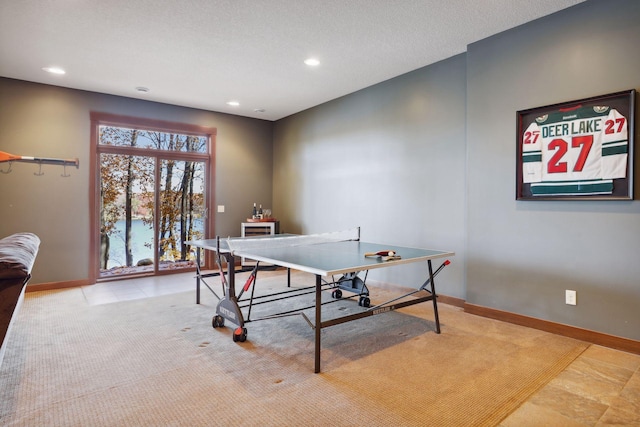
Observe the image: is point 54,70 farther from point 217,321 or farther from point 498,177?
point 498,177

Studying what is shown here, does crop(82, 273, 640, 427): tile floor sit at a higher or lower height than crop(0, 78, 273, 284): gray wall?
lower

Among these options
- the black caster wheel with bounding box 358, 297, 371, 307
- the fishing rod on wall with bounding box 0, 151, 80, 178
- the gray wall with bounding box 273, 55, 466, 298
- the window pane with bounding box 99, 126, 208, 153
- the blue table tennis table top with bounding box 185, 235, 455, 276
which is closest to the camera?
the blue table tennis table top with bounding box 185, 235, 455, 276

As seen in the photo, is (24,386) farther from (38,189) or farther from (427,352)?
(38,189)

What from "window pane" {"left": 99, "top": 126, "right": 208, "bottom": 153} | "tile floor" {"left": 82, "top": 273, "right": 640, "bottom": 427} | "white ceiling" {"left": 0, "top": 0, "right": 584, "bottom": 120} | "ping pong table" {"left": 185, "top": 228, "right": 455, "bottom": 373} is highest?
"white ceiling" {"left": 0, "top": 0, "right": 584, "bottom": 120}

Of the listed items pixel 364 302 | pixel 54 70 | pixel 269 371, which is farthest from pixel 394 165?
pixel 54 70

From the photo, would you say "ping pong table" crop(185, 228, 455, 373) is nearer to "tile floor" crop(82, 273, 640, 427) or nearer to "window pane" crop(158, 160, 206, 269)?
"tile floor" crop(82, 273, 640, 427)

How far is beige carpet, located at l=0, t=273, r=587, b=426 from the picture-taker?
1916 mm

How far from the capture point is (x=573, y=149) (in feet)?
9.73

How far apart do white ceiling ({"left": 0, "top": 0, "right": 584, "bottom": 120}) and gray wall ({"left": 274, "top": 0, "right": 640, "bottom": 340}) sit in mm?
274

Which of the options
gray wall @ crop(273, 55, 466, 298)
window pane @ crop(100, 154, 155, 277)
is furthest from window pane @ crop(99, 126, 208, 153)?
gray wall @ crop(273, 55, 466, 298)

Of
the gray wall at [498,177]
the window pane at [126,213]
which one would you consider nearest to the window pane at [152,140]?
the window pane at [126,213]

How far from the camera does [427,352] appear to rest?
8.91 ft

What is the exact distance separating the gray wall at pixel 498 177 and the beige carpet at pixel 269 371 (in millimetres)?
462

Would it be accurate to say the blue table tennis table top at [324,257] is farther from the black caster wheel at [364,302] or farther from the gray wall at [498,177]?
the gray wall at [498,177]
